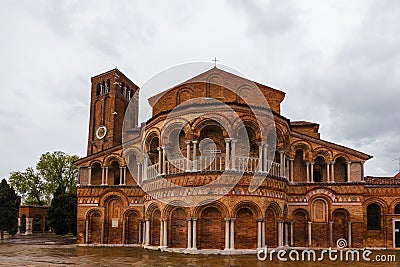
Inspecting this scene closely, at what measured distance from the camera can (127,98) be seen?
44781 millimetres

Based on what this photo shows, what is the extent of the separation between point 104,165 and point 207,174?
11165 millimetres

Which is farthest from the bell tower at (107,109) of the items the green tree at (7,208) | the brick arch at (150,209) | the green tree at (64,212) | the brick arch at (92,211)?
the brick arch at (150,209)

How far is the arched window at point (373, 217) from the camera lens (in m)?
27.0

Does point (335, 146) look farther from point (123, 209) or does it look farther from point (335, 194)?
point (123, 209)

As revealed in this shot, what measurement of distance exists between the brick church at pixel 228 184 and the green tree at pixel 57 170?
87.2ft

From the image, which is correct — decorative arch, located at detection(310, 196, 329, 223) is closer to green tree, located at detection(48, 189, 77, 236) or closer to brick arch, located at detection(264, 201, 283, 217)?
brick arch, located at detection(264, 201, 283, 217)

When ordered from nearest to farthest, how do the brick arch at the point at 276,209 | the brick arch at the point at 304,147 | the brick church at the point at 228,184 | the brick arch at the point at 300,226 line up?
the brick church at the point at 228,184
the brick arch at the point at 276,209
the brick arch at the point at 300,226
the brick arch at the point at 304,147

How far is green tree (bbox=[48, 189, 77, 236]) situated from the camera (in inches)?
1610

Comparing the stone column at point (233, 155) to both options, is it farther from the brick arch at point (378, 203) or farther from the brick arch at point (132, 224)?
the brick arch at point (378, 203)

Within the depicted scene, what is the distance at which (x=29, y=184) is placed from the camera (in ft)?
183

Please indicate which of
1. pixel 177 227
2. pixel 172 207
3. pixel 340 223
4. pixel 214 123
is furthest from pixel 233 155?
pixel 340 223

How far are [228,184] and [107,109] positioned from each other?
24.2 m

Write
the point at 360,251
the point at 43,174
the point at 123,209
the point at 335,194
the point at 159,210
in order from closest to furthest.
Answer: the point at 159,210
the point at 360,251
the point at 335,194
the point at 123,209
the point at 43,174

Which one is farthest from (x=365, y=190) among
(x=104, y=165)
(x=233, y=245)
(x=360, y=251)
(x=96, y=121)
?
(x=96, y=121)
